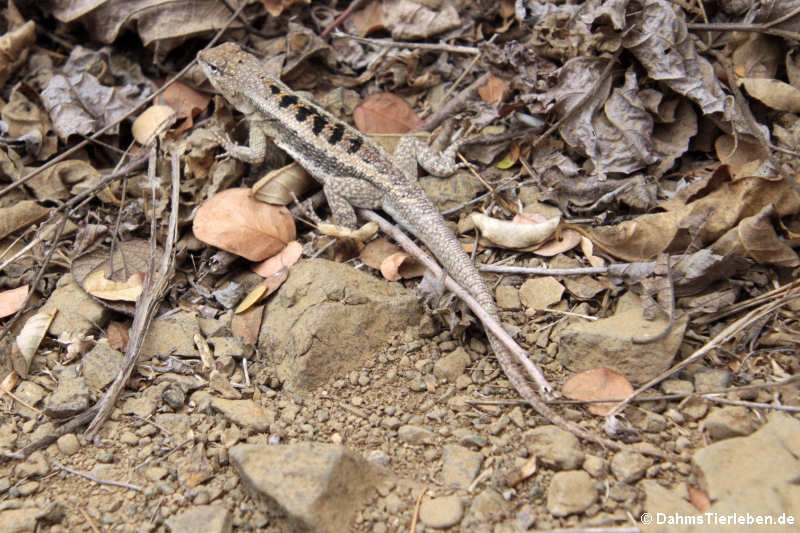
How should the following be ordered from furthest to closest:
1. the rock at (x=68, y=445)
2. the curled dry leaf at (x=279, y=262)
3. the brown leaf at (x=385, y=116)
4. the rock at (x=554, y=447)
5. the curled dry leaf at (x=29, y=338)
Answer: the brown leaf at (x=385, y=116), the curled dry leaf at (x=279, y=262), the curled dry leaf at (x=29, y=338), the rock at (x=68, y=445), the rock at (x=554, y=447)

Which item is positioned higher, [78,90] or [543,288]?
[78,90]

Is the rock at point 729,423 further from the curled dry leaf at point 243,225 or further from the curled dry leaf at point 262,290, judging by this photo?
the curled dry leaf at point 243,225

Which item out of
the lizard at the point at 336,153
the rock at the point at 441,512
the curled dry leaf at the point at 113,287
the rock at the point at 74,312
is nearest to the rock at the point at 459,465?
the rock at the point at 441,512

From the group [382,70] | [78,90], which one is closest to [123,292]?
[78,90]

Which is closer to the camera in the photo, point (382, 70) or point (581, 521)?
point (581, 521)

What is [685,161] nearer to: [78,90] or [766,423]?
[766,423]

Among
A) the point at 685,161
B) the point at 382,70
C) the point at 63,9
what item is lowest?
the point at 685,161
